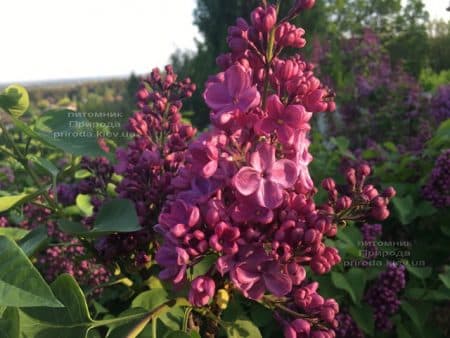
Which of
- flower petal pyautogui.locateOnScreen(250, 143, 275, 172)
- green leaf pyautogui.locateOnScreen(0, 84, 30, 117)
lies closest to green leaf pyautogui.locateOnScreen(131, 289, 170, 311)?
flower petal pyautogui.locateOnScreen(250, 143, 275, 172)

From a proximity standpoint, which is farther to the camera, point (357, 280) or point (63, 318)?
point (357, 280)

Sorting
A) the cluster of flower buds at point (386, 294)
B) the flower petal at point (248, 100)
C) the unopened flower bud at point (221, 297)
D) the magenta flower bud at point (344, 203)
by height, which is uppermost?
the flower petal at point (248, 100)

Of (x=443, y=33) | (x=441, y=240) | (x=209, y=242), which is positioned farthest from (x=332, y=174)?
(x=443, y=33)

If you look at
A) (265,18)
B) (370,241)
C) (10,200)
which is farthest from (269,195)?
(370,241)

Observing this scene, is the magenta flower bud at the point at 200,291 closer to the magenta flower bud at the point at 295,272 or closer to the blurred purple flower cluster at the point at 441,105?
the magenta flower bud at the point at 295,272

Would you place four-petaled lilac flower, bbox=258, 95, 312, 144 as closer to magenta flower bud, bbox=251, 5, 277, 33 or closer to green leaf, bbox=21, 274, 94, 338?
magenta flower bud, bbox=251, 5, 277, 33

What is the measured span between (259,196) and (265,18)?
0.34 m

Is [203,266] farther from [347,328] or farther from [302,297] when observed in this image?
[347,328]

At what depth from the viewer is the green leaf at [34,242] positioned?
0.95 metres

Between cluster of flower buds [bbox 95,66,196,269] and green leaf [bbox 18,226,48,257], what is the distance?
132 millimetres

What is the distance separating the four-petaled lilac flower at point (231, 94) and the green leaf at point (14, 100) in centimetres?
59

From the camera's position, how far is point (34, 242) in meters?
0.98

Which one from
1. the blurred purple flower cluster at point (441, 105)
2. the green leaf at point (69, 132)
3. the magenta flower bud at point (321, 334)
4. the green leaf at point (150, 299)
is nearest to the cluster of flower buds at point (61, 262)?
the green leaf at point (69, 132)

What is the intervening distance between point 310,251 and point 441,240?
1.32 metres
